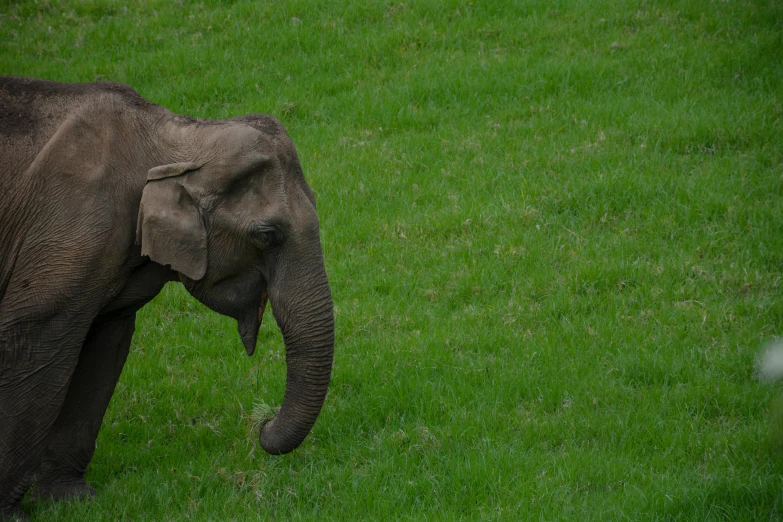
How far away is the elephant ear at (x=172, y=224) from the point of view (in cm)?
647

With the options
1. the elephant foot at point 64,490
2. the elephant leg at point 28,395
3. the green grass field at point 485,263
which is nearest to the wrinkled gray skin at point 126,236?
the elephant leg at point 28,395

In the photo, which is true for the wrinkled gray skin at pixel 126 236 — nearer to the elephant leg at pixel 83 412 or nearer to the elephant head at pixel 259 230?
the elephant head at pixel 259 230

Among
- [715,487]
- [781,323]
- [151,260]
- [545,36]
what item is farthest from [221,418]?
[545,36]

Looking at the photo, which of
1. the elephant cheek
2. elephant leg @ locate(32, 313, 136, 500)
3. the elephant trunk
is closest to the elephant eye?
the elephant trunk

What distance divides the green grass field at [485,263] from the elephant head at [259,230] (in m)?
1.02

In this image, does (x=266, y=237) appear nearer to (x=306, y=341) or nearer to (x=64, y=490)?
(x=306, y=341)

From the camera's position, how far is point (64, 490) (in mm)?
7410

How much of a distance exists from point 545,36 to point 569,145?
3058 mm

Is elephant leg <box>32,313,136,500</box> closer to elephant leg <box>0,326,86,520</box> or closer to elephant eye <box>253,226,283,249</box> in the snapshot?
elephant leg <box>0,326,86,520</box>

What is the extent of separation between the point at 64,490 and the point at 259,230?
7.90 feet

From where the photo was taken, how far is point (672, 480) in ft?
22.5

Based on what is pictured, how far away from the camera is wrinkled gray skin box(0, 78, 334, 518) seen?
6.51 meters

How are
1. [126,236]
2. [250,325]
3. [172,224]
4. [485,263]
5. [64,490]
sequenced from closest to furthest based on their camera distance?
[172,224] → [126,236] → [250,325] → [64,490] → [485,263]

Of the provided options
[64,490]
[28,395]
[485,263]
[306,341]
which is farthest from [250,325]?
[485,263]
